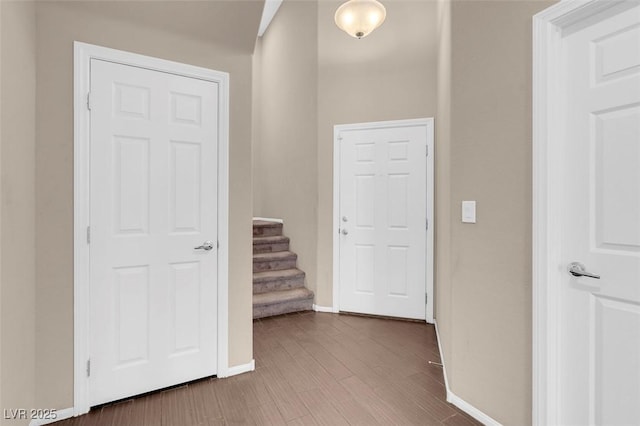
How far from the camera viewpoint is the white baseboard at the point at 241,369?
2.35 metres

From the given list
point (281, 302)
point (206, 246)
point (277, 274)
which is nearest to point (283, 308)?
point (281, 302)

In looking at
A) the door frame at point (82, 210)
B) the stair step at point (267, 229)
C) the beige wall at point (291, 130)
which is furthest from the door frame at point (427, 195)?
the door frame at point (82, 210)

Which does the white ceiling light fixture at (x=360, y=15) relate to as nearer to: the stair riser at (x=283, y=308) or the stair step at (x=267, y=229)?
the stair step at (x=267, y=229)

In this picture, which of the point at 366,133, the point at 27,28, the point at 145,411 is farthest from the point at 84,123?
the point at 366,133

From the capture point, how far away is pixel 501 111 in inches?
69.7

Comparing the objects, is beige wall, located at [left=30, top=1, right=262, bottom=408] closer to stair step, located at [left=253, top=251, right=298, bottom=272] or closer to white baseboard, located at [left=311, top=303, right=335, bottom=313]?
stair step, located at [left=253, top=251, right=298, bottom=272]

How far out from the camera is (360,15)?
8.59 ft

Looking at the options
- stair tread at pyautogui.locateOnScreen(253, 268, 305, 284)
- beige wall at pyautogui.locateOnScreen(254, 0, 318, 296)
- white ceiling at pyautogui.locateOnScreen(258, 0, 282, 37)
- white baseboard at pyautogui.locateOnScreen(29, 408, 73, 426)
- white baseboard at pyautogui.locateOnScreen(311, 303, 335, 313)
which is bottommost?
white baseboard at pyautogui.locateOnScreen(29, 408, 73, 426)

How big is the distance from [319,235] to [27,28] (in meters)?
2.89

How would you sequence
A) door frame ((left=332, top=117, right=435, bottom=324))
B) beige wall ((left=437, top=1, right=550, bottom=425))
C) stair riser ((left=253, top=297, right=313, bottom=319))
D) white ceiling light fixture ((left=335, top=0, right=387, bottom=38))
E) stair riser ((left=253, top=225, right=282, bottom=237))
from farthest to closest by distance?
stair riser ((left=253, top=225, right=282, bottom=237))
stair riser ((left=253, top=297, right=313, bottom=319))
door frame ((left=332, top=117, right=435, bottom=324))
white ceiling light fixture ((left=335, top=0, right=387, bottom=38))
beige wall ((left=437, top=1, right=550, bottom=425))

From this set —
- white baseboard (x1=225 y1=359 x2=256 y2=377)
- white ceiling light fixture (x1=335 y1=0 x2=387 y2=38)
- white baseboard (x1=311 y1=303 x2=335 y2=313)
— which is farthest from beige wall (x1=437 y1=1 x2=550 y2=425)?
white baseboard (x1=311 y1=303 x2=335 y2=313)

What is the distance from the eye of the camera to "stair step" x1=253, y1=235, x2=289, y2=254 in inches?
165
